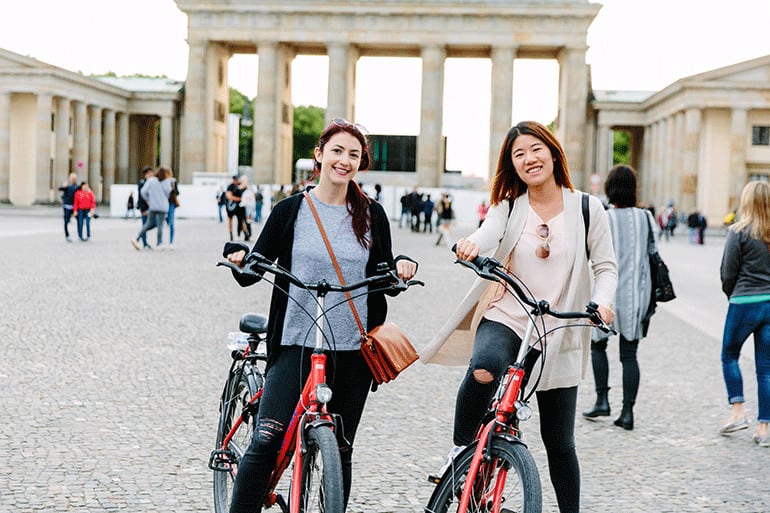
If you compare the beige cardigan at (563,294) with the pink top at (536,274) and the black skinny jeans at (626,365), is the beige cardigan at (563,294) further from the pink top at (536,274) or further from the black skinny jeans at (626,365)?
the black skinny jeans at (626,365)

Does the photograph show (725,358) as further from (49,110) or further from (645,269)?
(49,110)

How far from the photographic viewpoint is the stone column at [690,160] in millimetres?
66438

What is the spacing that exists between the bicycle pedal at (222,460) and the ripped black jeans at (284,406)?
635 mm

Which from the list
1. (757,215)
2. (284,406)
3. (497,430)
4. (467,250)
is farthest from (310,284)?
(757,215)

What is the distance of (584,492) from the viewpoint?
20.0 feet

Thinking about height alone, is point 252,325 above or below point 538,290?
below

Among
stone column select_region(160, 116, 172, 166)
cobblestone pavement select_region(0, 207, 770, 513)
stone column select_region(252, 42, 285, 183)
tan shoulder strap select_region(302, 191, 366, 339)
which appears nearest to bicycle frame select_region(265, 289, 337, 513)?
tan shoulder strap select_region(302, 191, 366, 339)

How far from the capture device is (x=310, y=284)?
4281mm

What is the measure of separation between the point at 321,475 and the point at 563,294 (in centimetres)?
128

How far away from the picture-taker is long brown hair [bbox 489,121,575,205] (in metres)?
4.84

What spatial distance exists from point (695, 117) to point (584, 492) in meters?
63.3

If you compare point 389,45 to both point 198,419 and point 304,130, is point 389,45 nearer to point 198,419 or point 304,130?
point 304,130

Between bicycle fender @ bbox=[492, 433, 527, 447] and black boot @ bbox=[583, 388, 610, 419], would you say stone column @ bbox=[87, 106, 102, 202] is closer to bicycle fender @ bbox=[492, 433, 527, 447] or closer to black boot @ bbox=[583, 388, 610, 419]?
black boot @ bbox=[583, 388, 610, 419]

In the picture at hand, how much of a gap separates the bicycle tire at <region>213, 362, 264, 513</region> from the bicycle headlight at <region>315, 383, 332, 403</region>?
0.83 m
